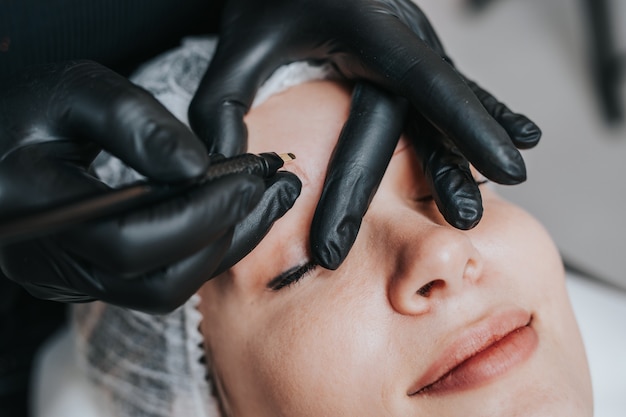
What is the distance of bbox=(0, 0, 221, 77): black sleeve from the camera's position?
1195 millimetres

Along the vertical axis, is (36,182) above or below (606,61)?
above

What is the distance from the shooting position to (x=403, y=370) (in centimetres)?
93

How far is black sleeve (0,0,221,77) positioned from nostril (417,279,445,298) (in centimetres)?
76

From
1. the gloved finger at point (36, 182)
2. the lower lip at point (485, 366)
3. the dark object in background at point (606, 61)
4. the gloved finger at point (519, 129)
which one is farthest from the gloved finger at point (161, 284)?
the dark object in background at point (606, 61)

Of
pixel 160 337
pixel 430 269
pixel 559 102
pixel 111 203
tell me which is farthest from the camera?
pixel 559 102

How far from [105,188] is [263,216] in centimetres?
21

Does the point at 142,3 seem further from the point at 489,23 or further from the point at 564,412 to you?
the point at 489,23

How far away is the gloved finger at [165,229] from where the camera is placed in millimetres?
771

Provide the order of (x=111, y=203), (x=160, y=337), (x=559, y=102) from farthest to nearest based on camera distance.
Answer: (x=559, y=102)
(x=160, y=337)
(x=111, y=203)

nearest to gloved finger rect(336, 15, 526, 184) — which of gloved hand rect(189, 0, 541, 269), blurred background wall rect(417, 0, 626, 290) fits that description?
gloved hand rect(189, 0, 541, 269)

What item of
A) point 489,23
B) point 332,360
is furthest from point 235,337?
point 489,23

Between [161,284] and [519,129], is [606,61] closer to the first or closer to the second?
[519,129]

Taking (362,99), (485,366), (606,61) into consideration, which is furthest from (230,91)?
(606,61)

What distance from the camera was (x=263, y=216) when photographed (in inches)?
36.6
